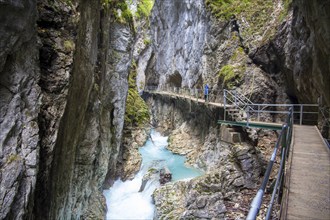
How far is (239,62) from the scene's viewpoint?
55.1 ft

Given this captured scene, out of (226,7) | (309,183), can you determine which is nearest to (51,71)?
(309,183)

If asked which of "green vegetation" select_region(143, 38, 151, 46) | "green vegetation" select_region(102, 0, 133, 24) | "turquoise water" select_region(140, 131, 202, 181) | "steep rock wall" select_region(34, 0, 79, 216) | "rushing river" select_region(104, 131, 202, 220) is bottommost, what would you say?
"rushing river" select_region(104, 131, 202, 220)

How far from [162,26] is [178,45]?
7.15 metres

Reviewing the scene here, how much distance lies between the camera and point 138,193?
15.3 meters

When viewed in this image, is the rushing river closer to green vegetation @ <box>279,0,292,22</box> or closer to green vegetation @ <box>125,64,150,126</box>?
green vegetation @ <box>125,64,150,126</box>

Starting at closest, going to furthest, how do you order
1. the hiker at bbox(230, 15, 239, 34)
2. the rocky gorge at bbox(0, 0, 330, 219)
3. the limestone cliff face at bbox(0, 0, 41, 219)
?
1. the limestone cliff face at bbox(0, 0, 41, 219)
2. the rocky gorge at bbox(0, 0, 330, 219)
3. the hiker at bbox(230, 15, 239, 34)

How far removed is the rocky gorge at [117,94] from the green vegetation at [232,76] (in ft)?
0.27

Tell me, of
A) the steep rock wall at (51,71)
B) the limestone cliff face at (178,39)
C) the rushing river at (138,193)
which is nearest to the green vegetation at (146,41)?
the limestone cliff face at (178,39)

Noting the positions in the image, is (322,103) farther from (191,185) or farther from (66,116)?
(66,116)

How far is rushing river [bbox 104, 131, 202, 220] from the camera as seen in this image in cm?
1342

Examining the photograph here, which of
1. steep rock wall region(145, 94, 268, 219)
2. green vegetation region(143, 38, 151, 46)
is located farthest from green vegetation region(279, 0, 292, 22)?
green vegetation region(143, 38, 151, 46)

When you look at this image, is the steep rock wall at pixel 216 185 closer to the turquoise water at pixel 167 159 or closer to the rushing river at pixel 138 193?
the rushing river at pixel 138 193

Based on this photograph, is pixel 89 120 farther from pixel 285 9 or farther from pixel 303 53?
pixel 285 9

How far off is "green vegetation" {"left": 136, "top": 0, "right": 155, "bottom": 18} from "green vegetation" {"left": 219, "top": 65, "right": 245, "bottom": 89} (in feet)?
74.8
